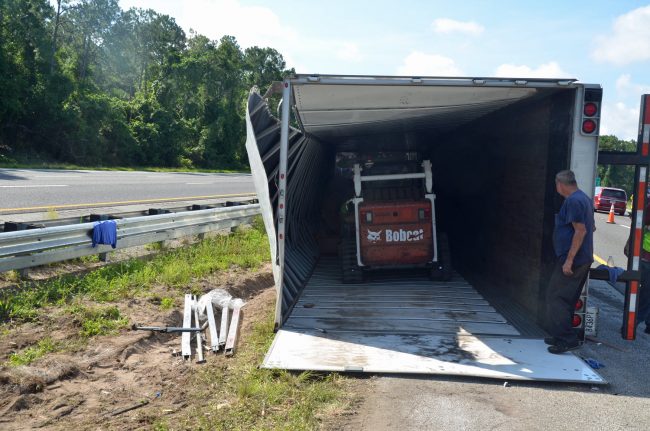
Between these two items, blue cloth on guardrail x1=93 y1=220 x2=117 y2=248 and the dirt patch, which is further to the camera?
blue cloth on guardrail x1=93 y1=220 x2=117 y2=248

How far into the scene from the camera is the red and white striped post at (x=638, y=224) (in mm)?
6176

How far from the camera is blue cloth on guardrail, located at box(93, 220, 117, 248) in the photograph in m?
7.67

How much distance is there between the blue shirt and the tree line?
3167 cm

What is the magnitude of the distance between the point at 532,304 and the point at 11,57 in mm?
35215

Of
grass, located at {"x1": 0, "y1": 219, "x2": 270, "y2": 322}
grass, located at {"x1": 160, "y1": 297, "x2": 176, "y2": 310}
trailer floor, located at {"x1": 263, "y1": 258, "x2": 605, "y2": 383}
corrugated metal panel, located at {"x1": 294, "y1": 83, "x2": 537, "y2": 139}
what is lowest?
trailer floor, located at {"x1": 263, "y1": 258, "x2": 605, "y2": 383}

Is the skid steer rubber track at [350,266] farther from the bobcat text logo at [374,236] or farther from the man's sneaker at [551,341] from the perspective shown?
the man's sneaker at [551,341]

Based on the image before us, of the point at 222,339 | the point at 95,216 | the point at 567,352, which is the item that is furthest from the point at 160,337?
the point at 567,352

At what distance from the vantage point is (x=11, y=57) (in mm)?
33344

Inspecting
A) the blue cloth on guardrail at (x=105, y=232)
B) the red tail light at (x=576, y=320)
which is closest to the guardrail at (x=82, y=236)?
the blue cloth on guardrail at (x=105, y=232)

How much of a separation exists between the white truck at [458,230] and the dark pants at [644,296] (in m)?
1.26

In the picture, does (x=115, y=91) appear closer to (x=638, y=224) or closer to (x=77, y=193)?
(x=77, y=193)

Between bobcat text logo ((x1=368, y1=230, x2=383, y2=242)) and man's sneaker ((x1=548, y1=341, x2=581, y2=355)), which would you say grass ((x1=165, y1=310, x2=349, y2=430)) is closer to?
man's sneaker ((x1=548, y1=341, x2=581, y2=355))

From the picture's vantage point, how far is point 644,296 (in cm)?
697

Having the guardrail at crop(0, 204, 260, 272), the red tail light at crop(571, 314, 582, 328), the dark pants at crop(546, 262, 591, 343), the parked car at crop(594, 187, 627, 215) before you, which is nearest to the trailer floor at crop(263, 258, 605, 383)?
the dark pants at crop(546, 262, 591, 343)
